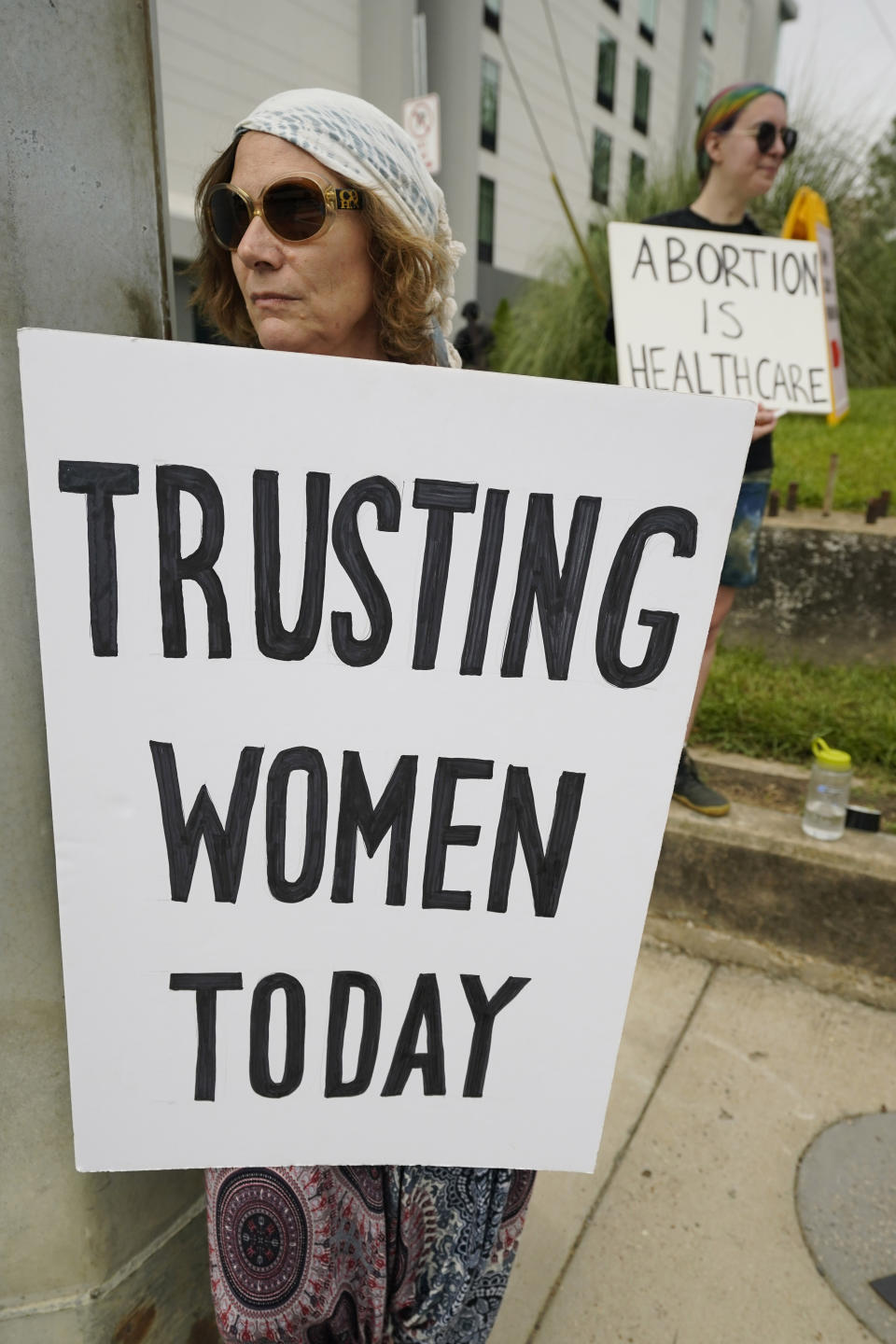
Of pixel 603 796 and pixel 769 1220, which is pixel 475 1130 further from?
pixel 769 1220

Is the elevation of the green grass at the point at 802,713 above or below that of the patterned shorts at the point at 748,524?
below

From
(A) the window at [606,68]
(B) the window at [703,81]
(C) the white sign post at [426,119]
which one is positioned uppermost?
(B) the window at [703,81]

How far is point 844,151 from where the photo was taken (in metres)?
7.88

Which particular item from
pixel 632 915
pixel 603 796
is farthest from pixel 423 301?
pixel 632 915

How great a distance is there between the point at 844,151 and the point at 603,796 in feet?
29.1

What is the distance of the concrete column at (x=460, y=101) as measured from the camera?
14.5 m

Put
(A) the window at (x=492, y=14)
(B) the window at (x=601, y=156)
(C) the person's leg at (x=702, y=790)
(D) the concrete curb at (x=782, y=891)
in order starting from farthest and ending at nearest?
(B) the window at (x=601, y=156) → (A) the window at (x=492, y=14) → (C) the person's leg at (x=702, y=790) → (D) the concrete curb at (x=782, y=891)

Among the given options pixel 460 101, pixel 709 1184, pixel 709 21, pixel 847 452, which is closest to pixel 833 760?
pixel 709 1184

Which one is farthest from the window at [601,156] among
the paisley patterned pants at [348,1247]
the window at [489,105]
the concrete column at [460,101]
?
the paisley patterned pants at [348,1247]

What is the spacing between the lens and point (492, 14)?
14.8 metres

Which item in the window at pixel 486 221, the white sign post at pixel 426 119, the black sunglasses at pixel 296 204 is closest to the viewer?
the black sunglasses at pixel 296 204

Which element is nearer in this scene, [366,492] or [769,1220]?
[366,492]

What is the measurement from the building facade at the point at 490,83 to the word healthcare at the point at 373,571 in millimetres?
7947

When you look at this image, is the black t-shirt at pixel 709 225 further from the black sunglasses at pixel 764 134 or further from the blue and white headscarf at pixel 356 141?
the blue and white headscarf at pixel 356 141
